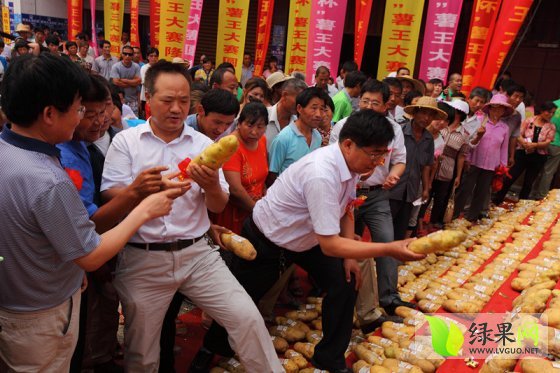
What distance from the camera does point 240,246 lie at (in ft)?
8.32

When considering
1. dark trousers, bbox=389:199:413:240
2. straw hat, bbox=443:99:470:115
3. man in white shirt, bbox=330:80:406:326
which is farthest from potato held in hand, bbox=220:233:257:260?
straw hat, bbox=443:99:470:115

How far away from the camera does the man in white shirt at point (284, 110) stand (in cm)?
404

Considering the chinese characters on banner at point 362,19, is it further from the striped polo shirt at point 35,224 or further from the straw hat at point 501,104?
the striped polo shirt at point 35,224

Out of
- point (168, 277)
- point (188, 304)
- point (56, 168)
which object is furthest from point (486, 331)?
point (56, 168)

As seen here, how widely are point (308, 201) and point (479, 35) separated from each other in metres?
5.42

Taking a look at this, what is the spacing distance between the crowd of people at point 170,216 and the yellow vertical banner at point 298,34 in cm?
365

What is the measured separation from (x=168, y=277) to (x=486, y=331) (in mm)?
1985

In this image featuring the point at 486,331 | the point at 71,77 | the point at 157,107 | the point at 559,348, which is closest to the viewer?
the point at 71,77

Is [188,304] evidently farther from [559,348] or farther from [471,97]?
[471,97]

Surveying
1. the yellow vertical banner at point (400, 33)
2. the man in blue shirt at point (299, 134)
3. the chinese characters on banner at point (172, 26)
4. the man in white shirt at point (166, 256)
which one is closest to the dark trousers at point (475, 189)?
the yellow vertical banner at point (400, 33)

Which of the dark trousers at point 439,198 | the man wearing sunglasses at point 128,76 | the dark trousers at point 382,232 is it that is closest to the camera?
the dark trousers at point 382,232

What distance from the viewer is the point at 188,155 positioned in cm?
238

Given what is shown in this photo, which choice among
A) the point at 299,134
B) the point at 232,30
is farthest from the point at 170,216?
the point at 232,30

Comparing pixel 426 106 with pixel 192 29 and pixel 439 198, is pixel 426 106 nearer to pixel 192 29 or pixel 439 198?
pixel 439 198
